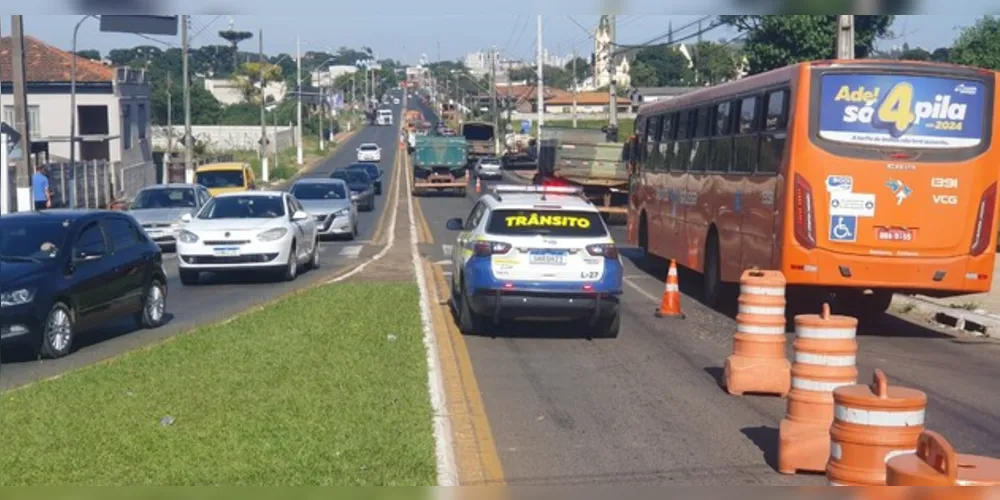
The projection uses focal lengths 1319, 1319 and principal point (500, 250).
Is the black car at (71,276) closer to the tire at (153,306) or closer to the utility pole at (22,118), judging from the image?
the tire at (153,306)

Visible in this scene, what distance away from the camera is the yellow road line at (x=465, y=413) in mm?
8484

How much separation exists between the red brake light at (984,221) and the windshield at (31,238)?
36.2 feet

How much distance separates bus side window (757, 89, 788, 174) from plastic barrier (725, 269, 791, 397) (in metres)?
5.44

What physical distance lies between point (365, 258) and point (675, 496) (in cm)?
2631

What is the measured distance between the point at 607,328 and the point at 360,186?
35.7 m

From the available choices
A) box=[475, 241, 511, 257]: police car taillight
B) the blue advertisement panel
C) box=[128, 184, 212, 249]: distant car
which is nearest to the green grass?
box=[475, 241, 511, 257]: police car taillight

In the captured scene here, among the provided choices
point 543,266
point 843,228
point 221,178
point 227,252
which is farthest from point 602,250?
point 221,178

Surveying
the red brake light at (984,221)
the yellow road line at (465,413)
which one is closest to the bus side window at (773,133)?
the red brake light at (984,221)

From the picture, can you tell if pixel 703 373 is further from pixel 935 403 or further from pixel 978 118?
pixel 978 118

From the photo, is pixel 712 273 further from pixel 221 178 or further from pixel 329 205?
pixel 221 178

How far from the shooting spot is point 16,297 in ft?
46.8

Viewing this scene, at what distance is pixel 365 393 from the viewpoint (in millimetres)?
10852

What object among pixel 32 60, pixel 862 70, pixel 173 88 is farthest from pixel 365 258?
pixel 173 88

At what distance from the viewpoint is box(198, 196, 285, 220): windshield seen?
934 inches
